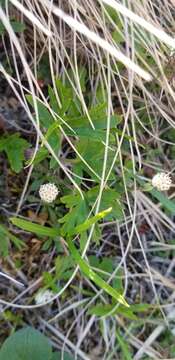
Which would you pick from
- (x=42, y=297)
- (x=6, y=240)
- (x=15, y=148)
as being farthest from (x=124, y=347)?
(x=15, y=148)

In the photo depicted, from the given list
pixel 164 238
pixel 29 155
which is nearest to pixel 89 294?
pixel 164 238

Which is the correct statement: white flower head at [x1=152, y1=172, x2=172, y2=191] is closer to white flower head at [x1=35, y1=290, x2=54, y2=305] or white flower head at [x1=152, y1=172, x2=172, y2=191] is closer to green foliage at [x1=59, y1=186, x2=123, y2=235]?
green foliage at [x1=59, y1=186, x2=123, y2=235]

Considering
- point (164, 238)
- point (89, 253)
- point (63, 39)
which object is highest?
point (63, 39)

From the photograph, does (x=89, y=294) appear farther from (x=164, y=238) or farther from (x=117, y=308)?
(x=164, y=238)

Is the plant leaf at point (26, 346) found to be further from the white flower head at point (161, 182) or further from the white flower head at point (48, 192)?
the white flower head at point (161, 182)

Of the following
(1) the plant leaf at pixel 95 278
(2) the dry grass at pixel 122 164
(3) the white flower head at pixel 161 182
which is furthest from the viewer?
(3) the white flower head at pixel 161 182

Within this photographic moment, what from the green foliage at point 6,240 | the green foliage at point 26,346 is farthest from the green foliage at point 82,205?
the green foliage at point 26,346
